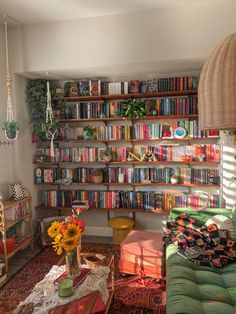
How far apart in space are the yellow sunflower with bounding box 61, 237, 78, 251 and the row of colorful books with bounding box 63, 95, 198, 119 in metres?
2.10

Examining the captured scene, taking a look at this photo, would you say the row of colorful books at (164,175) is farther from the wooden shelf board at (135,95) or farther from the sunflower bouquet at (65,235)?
the sunflower bouquet at (65,235)

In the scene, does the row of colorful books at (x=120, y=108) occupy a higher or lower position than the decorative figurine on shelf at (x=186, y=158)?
higher

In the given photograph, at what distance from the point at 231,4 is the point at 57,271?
3078 mm

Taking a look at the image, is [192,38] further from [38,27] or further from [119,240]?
[119,240]

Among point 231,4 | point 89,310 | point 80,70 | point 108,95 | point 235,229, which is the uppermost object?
point 231,4

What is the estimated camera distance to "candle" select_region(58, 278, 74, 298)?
1777 mm

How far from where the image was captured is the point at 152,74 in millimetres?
3602

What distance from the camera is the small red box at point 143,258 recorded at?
2.62 m

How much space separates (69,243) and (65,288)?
0.30 m

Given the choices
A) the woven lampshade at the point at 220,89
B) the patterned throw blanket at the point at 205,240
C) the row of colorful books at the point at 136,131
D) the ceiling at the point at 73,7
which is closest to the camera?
the woven lampshade at the point at 220,89

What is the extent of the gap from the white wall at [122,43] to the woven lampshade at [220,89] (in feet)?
7.46

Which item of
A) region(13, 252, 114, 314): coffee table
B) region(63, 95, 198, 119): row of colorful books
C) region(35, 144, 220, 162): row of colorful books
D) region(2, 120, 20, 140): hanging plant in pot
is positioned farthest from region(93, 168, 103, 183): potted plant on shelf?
region(13, 252, 114, 314): coffee table

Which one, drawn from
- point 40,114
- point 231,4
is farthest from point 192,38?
point 40,114

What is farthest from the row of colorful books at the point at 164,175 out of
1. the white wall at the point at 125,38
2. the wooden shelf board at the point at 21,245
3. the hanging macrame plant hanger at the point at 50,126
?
the white wall at the point at 125,38
